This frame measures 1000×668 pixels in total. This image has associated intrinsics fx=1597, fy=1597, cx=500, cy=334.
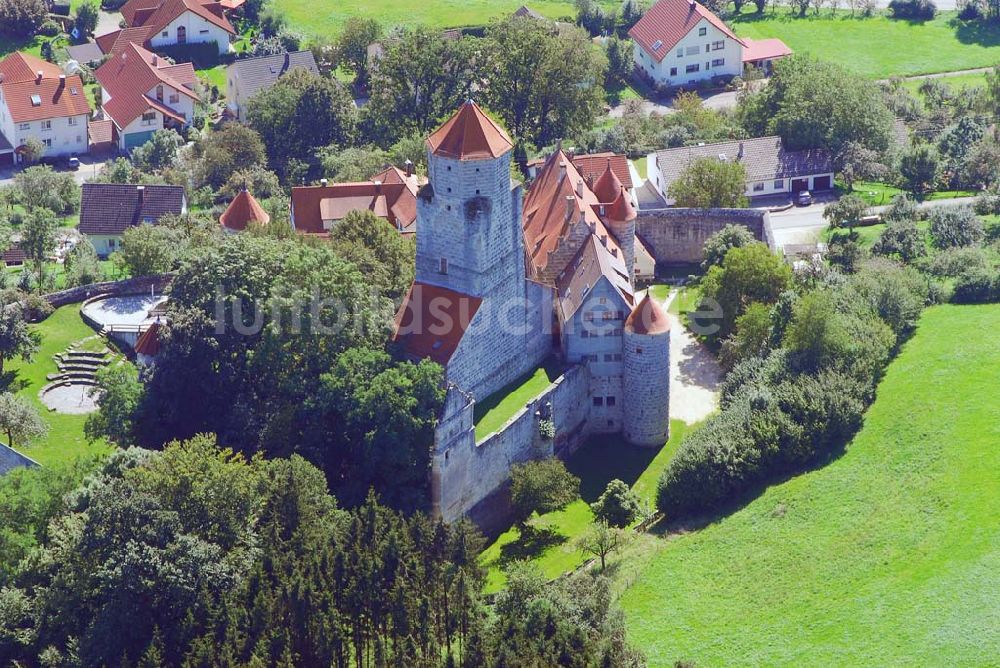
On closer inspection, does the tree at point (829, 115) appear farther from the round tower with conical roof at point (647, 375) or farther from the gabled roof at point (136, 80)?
the gabled roof at point (136, 80)

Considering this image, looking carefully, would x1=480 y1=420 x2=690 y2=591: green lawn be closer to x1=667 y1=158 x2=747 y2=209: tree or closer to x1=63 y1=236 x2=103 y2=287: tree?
x1=667 y1=158 x2=747 y2=209: tree

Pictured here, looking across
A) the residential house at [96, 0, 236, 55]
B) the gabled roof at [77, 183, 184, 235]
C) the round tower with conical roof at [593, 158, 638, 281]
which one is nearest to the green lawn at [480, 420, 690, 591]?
the round tower with conical roof at [593, 158, 638, 281]

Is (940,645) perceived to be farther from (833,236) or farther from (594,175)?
(594,175)

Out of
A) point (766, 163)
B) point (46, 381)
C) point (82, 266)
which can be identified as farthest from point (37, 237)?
point (766, 163)

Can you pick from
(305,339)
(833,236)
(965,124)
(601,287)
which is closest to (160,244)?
(305,339)

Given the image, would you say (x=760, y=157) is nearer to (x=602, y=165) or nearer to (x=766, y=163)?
(x=766, y=163)
